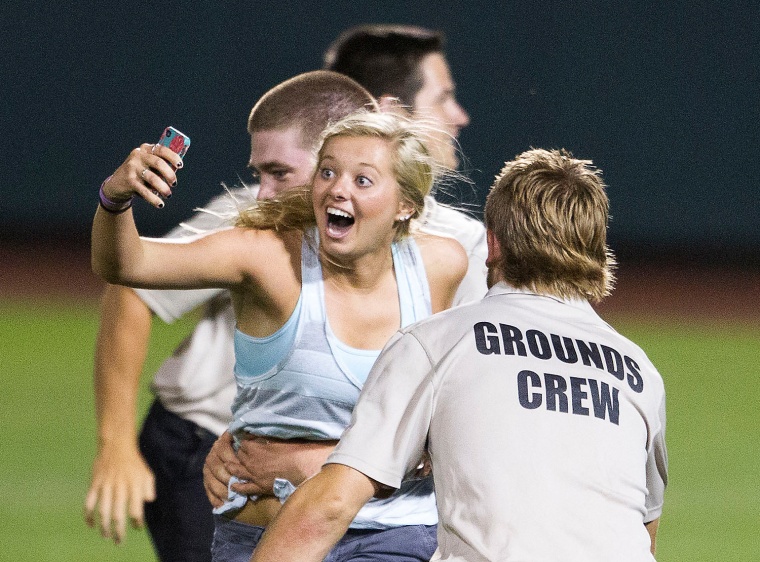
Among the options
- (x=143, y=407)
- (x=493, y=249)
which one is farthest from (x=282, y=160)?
(x=143, y=407)

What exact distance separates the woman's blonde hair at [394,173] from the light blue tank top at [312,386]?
0.45 ft

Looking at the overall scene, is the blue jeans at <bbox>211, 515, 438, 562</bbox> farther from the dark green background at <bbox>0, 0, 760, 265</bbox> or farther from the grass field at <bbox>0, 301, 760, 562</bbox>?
the dark green background at <bbox>0, 0, 760, 265</bbox>

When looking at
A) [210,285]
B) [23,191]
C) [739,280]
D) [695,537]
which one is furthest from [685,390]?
[23,191]

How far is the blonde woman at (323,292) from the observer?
10.2 feet

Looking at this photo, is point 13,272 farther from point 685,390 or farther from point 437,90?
point 437,90

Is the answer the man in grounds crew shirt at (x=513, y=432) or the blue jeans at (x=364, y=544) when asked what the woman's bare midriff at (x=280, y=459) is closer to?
the blue jeans at (x=364, y=544)

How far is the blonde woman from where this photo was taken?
3113 mm

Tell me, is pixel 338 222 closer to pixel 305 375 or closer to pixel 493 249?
pixel 305 375

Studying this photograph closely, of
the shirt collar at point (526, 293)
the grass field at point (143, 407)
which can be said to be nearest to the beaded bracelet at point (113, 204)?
the shirt collar at point (526, 293)

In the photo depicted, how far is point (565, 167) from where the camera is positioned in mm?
2756

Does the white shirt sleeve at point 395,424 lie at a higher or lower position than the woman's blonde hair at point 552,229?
lower

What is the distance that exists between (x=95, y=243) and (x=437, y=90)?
245 centimetres

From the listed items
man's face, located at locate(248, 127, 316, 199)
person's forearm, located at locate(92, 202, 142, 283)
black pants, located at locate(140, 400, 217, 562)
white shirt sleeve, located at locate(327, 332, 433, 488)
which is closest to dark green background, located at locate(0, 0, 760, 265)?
black pants, located at locate(140, 400, 217, 562)

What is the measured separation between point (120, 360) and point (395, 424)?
5.61 ft
